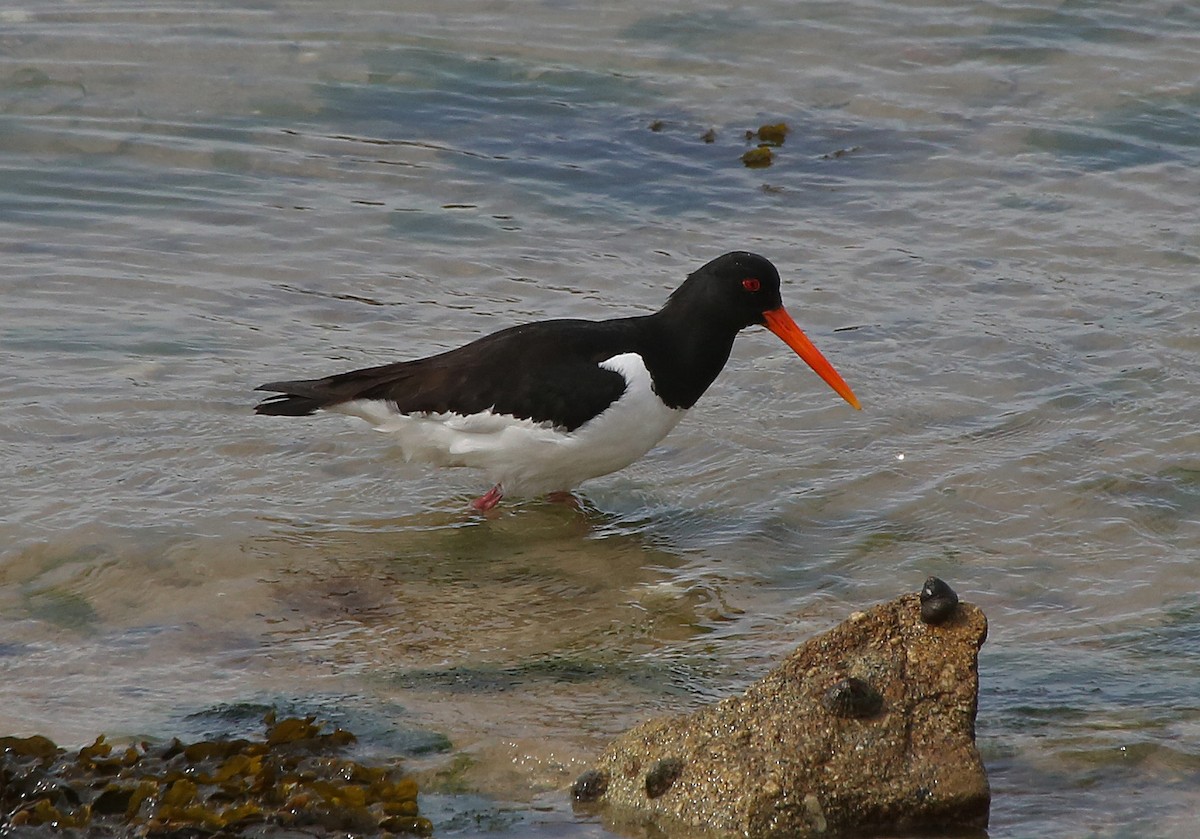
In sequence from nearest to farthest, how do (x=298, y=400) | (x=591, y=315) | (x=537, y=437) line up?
(x=537, y=437)
(x=298, y=400)
(x=591, y=315)

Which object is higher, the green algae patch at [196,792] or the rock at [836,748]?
the rock at [836,748]

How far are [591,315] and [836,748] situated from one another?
4096 mm

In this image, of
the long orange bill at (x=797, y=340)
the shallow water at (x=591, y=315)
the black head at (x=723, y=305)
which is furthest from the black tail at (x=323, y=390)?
the long orange bill at (x=797, y=340)

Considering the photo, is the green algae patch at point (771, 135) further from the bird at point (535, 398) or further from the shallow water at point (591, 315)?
the bird at point (535, 398)

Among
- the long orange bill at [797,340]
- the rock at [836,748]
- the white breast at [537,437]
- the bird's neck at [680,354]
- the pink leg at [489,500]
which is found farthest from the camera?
the long orange bill at [797,340]

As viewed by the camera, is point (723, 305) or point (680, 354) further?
point (723, 305)

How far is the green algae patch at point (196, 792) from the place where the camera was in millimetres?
3340

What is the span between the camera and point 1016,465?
584 centimetres

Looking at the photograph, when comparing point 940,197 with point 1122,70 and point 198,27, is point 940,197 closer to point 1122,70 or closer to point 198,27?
point 1122,70

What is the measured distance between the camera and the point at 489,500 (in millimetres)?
5816

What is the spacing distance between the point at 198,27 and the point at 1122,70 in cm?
576

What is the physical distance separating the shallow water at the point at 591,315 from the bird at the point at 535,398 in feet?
0.80

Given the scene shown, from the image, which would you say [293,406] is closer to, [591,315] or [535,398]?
[535,398]

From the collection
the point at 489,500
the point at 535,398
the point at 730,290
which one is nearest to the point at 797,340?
the point at 730,290
